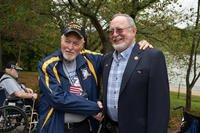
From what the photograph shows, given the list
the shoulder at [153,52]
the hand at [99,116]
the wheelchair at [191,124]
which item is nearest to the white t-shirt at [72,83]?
the hand at [99,116]

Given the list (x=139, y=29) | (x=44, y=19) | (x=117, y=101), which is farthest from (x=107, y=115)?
(x=44, y=19)

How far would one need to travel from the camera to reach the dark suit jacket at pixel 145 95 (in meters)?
2.38

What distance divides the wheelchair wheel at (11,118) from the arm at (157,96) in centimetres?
406

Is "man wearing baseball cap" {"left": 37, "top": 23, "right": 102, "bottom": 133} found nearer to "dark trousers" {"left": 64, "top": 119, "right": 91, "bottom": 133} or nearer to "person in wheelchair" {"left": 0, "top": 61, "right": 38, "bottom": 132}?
"dark trousers" {"left": 64, "top": 119, "right": 91, "bottom": 133}

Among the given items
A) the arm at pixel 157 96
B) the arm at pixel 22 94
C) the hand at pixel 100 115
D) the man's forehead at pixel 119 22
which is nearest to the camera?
the arm at pixel 157 96

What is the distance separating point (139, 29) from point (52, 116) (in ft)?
20.0

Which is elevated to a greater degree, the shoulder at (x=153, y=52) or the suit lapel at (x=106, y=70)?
the shoulder at (x=153, y=52)

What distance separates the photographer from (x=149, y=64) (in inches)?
94.6

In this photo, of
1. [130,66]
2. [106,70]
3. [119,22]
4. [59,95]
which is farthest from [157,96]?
[59,95]

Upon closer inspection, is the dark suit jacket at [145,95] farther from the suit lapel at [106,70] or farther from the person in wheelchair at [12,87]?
the person in wheelchair at [12,87]

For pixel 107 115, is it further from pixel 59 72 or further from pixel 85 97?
pixel 59 72

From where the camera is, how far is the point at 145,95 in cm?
241

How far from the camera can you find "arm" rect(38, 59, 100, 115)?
2.61 metres

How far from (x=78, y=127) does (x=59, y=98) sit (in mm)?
341
